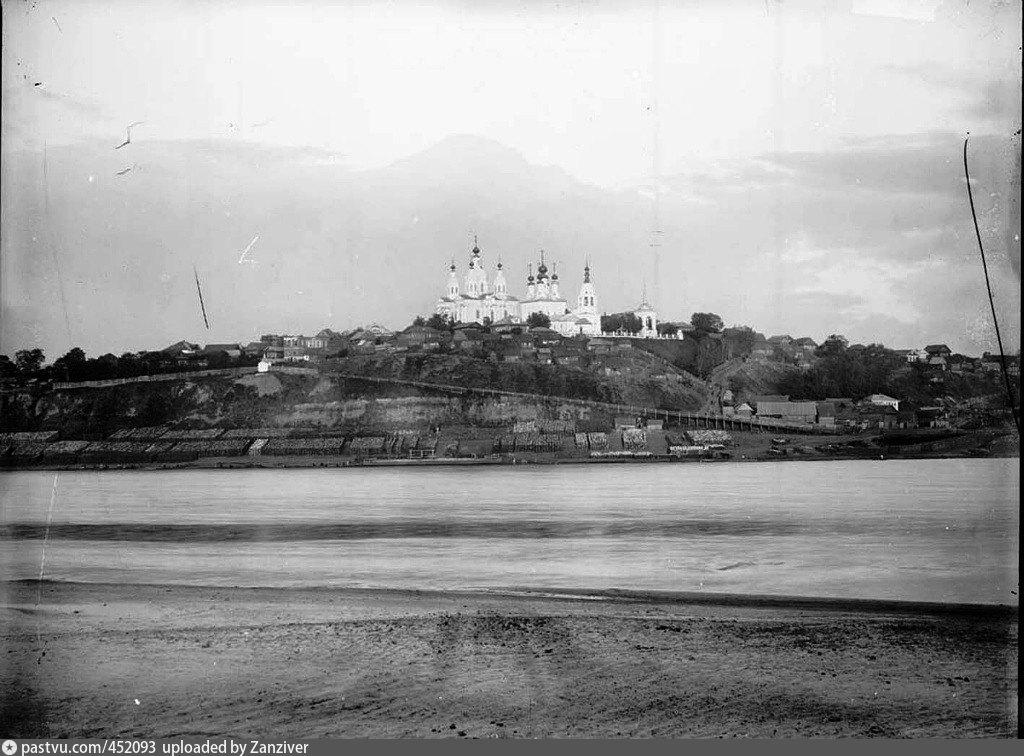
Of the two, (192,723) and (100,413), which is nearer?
(192,723)

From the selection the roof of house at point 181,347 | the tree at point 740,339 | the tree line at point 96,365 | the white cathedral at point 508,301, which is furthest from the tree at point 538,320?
the roof of house at point 181,347

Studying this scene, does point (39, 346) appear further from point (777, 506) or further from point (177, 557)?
point (777, 506)

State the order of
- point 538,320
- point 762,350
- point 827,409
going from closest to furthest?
point 538,320 → point 762,350 → point 827,409

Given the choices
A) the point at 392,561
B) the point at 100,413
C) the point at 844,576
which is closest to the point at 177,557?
the point at 100,413

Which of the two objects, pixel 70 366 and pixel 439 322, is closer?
pixel 70 366

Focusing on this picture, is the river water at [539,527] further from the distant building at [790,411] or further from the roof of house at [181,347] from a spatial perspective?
the roof of house at [181,347]

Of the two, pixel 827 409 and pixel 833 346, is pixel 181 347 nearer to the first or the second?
pixel 833 346

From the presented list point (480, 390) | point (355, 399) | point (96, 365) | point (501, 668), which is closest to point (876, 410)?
point (480, 390)
